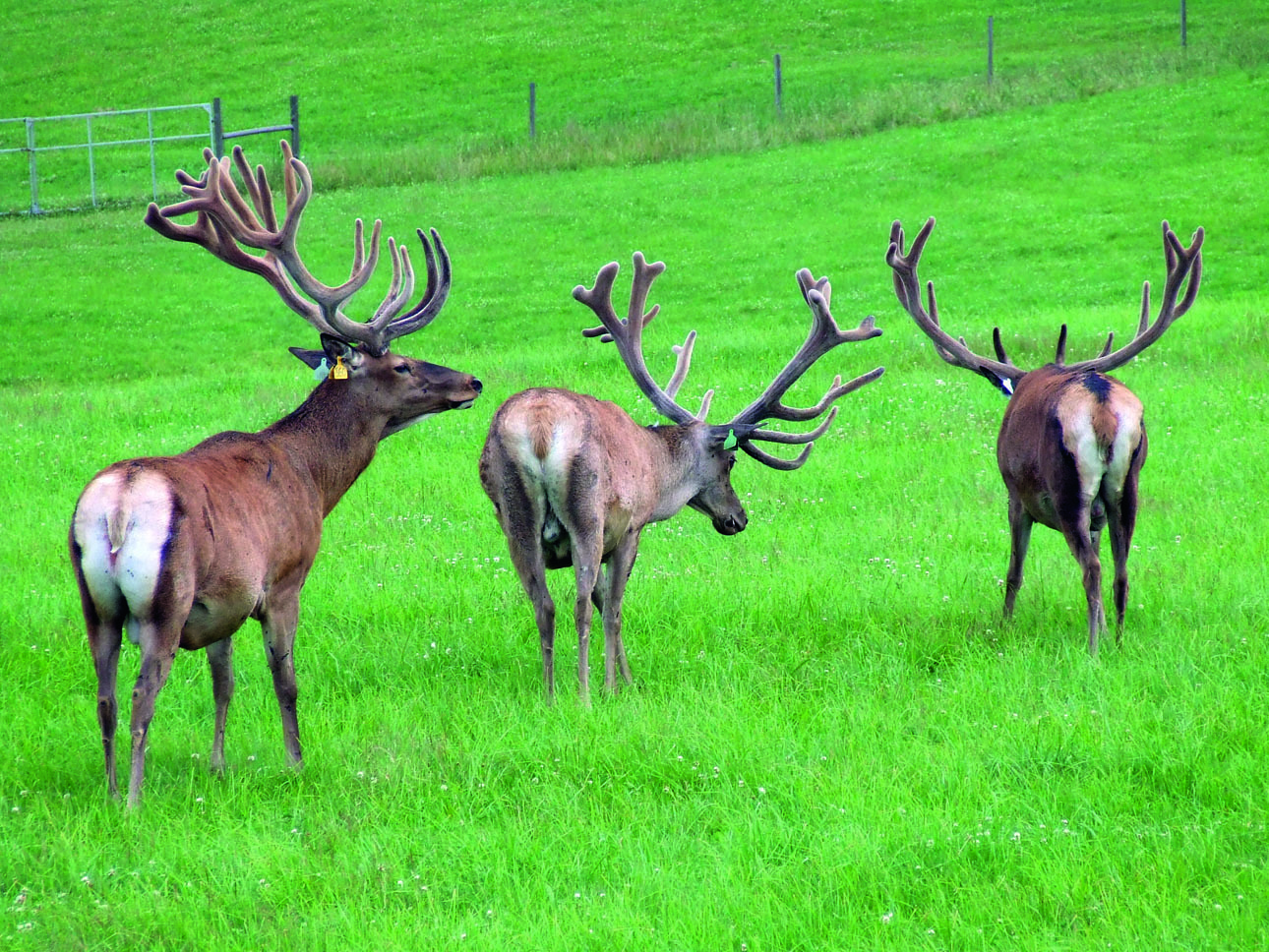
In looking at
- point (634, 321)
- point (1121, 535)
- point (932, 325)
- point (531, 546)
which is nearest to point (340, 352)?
point (531, 546)

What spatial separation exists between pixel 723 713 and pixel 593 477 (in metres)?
1.40

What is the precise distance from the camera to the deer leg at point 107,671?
5828mm

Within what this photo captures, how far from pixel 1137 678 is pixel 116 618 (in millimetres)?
4748

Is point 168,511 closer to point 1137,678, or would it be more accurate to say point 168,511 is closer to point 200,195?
point 200,195

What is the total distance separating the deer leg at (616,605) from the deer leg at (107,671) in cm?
266

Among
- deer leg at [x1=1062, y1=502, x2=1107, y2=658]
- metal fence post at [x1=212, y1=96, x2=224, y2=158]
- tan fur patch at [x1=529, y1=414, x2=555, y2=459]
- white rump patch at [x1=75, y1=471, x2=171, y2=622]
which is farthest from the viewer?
metal fence post at [x1=212, y1=96, x2=224, y2=158]

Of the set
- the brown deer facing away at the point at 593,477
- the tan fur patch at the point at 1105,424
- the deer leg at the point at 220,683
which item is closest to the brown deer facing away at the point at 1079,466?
the tan fur patch at the point at 1105,424

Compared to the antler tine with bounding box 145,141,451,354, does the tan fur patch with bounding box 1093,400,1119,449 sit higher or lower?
lower

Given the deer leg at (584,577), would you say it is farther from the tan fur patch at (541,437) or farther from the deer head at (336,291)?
the deer head at (336,291)

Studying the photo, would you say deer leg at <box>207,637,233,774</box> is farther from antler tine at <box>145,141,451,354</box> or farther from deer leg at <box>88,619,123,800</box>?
antler tine at <box>145,141,451,354</box>

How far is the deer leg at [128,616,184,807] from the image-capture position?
19.0 feet

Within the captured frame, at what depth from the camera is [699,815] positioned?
592cm

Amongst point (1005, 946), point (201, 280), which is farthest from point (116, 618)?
point (201, 280)

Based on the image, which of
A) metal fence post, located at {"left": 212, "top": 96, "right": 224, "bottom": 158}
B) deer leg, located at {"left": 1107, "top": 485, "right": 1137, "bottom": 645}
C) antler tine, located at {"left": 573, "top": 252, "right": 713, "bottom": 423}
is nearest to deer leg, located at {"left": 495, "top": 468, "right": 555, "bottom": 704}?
antler tine, located at {"left": 573, "top": 252, "right": 713, "bottom": 423}
